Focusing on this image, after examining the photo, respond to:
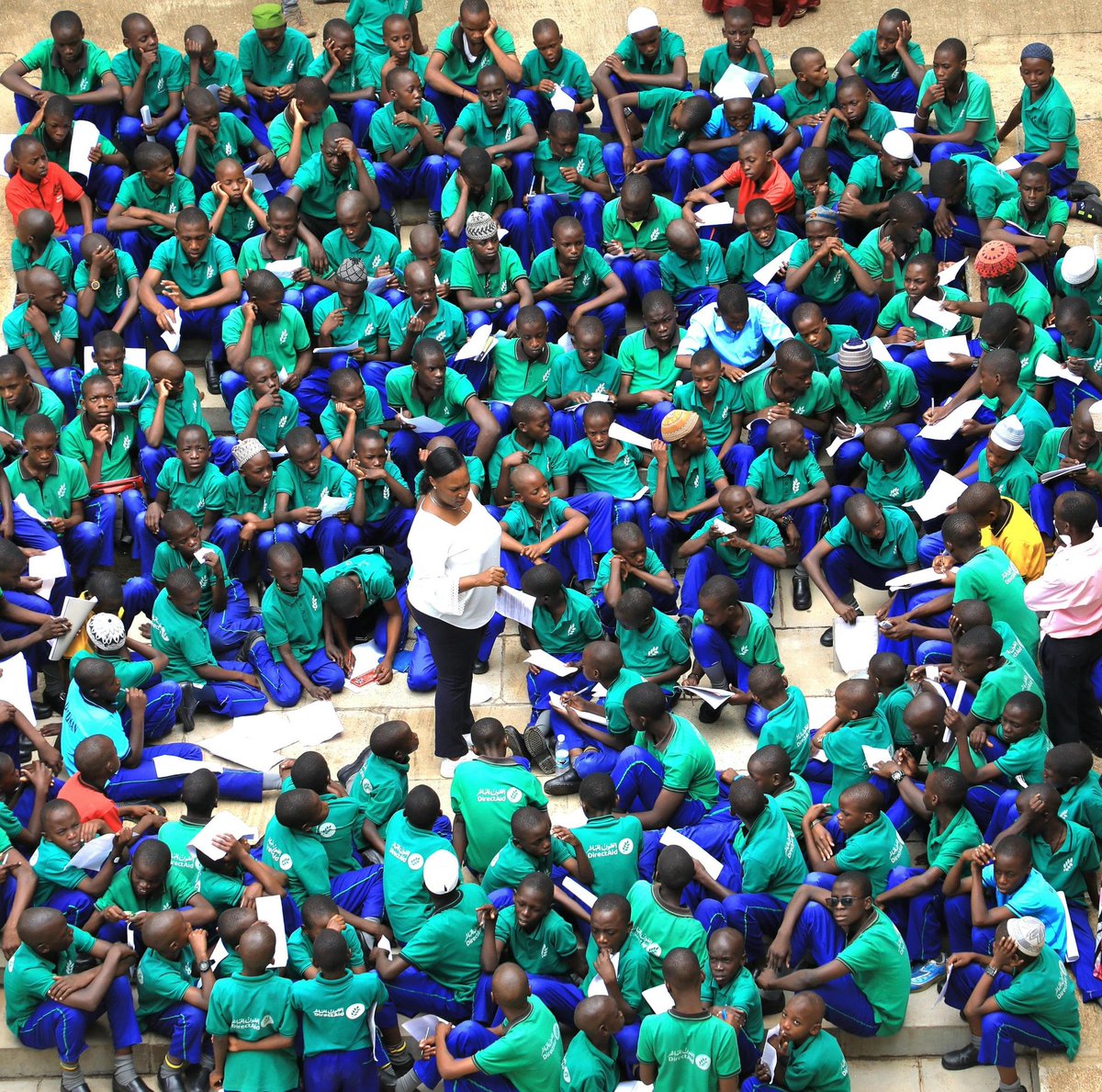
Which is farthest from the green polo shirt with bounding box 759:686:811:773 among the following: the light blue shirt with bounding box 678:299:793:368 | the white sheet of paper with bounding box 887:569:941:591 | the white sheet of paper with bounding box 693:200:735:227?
the white sheet of paper with bounding box 693:200:735:227

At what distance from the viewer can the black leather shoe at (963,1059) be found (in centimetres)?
1018

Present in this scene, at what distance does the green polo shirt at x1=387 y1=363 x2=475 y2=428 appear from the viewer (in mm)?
12727

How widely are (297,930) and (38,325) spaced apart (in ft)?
14.4

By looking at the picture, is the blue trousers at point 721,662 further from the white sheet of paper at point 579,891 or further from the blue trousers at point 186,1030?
the blue trousers at point 186,1030

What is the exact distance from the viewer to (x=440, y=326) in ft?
42.9

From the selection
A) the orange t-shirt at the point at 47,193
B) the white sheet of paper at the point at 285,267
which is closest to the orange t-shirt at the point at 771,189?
the white sheet of paper at the point at 285,267

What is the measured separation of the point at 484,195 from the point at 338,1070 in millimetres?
5832

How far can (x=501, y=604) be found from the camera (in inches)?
442

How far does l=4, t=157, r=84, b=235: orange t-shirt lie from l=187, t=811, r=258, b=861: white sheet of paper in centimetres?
479

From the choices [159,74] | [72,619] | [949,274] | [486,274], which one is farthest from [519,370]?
[159,74]

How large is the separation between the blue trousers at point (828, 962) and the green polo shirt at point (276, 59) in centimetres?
692

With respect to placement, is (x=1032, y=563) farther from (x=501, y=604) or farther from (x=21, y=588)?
(x=21, y=588)

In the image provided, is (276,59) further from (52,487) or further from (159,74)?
(52,487)

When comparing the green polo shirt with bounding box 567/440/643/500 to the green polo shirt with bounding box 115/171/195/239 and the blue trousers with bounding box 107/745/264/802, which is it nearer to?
the blue trousers with bounding box 107/745/264/802
